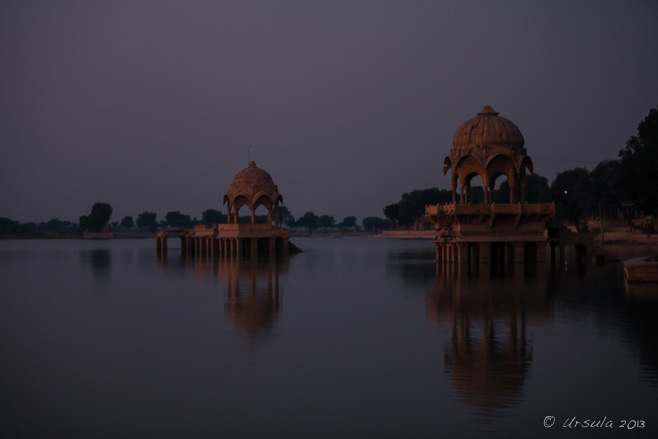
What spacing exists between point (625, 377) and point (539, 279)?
21.1 meters

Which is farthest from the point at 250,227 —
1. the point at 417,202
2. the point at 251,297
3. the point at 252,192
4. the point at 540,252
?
the point at 417,202

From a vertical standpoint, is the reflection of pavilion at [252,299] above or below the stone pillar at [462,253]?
below

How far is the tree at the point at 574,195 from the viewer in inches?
2965

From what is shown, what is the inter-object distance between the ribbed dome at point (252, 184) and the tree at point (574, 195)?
24042 mm

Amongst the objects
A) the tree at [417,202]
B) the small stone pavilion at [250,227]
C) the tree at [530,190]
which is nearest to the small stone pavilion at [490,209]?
the small stone pavilion at [250,227]

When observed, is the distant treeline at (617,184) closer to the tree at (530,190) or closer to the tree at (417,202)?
the tree at (530,190)

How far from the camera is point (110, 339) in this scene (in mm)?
19984

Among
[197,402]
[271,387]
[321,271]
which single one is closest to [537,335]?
[271,387]

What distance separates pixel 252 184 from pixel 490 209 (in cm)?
3063

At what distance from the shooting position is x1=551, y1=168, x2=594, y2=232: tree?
75.3 metres

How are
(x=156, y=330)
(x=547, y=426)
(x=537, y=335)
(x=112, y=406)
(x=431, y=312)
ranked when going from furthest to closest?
(x=431, y=312) < (x=156, y=330) < (x=537, y=335) < (x=112, y=406) < (x=547, y=426)

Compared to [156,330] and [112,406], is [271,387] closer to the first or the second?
[112,406]

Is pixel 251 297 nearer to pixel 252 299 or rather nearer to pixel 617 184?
pixel 252 299

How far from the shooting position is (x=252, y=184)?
69.1 metres
